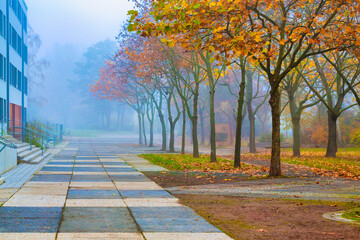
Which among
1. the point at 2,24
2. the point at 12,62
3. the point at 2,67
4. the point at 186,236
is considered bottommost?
the point at 186,236

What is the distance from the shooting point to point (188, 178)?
1595cm

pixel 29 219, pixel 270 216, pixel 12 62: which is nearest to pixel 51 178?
pixel 29 219

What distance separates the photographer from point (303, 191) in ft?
41.6

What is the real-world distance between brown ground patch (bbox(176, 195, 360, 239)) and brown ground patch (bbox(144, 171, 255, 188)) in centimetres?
295

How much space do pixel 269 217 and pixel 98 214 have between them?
10.0ft

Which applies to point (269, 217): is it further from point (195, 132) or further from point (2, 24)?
point (2, 24)

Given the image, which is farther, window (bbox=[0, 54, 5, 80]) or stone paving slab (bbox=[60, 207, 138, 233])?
window (bbox=[0, 54, 5, 80])

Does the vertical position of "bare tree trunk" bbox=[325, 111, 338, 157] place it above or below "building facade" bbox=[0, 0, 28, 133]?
below

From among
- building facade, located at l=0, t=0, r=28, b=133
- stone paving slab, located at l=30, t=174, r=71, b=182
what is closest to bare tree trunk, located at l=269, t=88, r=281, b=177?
stone paving slab, located at l=30, t=174, r=71, b=182

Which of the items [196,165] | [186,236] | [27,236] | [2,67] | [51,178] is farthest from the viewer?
[2,67]

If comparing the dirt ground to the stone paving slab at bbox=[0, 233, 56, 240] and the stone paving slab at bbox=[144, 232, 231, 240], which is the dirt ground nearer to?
the stone paving slab at bbox=[144, 232, 231, 240]

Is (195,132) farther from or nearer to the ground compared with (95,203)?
farther from the ground

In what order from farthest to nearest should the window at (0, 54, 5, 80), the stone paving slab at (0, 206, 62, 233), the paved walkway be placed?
the window at (0, 54, 5, 80), the stone paving slab at (0, 206, 62, 233), the paved walkway

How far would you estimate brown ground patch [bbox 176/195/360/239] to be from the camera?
295 inches
